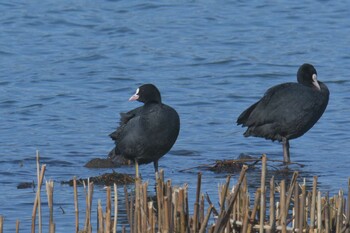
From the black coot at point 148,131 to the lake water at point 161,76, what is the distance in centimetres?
28

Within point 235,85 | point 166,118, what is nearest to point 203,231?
point 166,118

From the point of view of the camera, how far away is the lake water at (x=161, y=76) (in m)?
10.9

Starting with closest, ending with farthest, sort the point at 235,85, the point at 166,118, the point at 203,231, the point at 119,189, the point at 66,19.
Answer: the point at 203,231 → the point at 119,189 → the point at 166,118 → the point at 235,85 → the point at 66,19

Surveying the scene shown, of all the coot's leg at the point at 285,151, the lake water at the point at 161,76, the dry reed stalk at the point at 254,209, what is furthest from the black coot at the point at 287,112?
the dry reed stalk at the point at 254,209

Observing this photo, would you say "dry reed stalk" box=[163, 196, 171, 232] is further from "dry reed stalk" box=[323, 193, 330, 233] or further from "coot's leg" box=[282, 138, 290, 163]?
"coot's leg" box=[282, 138, 290, 163]

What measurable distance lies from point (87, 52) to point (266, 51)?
3.10 m

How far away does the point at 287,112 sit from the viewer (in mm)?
11281

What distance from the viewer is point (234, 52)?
1855 centimetres

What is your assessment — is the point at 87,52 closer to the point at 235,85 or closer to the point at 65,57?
the point at 65,57

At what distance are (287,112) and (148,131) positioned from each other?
192 cm

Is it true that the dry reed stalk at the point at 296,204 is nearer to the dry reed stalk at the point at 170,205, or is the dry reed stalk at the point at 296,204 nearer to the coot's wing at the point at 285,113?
the dry reed stalk at the point at 170,205

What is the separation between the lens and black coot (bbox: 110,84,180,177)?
998cm

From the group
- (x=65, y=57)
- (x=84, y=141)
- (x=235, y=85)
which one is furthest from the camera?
(x=65, y=57)

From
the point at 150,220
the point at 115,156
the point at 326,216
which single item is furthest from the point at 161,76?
the point at 150,220
